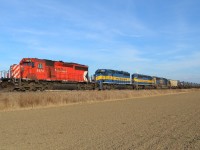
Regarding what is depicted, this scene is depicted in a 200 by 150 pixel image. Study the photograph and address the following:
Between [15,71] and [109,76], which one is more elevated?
[109,76]

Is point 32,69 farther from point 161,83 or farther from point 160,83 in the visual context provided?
point 161,83

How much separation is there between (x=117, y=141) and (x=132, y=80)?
48542mm

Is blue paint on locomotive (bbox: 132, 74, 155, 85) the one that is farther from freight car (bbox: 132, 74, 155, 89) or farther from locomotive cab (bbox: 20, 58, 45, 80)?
locomotive cab (bbox: 20, 58, 45, 80)

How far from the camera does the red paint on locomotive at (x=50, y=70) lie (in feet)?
90.7

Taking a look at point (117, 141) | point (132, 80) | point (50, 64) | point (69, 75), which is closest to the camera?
point (117, 141)

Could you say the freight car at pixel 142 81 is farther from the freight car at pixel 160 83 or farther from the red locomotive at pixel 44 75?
the red locomotive at pixel 44 75

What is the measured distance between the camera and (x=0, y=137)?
9.55 metres

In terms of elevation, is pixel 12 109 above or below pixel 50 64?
below

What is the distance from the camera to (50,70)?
101 ft

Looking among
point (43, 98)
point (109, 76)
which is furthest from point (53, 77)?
point (109, 76)

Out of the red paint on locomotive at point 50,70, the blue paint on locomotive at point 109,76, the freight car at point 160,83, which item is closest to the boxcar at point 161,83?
the freight car at point 160,83

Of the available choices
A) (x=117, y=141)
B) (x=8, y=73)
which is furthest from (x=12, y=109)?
(x=117, y=141)

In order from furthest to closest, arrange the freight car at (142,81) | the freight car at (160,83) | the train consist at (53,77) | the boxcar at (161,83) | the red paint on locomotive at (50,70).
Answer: the boxcar at (161,83) < the freight car at (160,83) < the freight car at (142,81) < the red paint on locomotive at (50,70) < the train consist at (53,77)

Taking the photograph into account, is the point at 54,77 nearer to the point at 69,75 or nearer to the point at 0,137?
the point at 69,75
